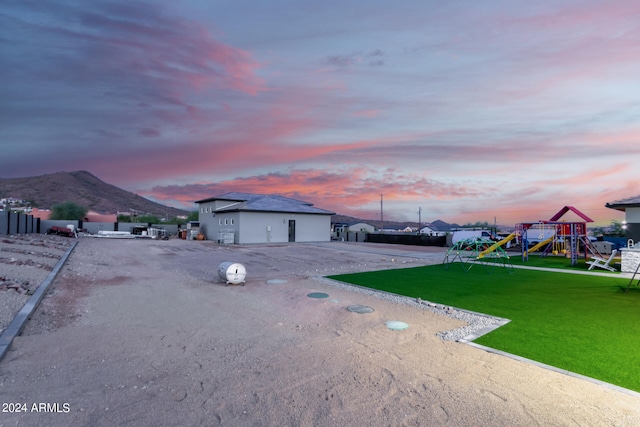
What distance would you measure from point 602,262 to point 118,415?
17.5 metres

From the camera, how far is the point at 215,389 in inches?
143

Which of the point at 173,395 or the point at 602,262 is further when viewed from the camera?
the point at 602,262

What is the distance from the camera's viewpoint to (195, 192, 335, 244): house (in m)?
28.2

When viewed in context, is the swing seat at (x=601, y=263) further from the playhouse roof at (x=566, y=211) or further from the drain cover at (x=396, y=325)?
the drain cover at (x=396, y=325)

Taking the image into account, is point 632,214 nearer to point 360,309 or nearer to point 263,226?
point 360,309

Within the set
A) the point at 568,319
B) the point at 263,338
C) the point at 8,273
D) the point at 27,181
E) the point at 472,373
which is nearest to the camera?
the point at 472,373

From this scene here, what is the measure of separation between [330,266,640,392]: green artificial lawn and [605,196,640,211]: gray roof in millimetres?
8758

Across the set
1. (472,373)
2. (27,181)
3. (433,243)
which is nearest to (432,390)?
(472,373)

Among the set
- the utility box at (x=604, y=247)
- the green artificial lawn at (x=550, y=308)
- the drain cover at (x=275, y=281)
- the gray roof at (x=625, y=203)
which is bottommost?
the drain cover at (x=275, y=281)

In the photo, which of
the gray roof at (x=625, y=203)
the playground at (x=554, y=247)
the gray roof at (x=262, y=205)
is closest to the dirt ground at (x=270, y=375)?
the playground at (x=554, y=247)

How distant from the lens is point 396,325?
6.09 metres

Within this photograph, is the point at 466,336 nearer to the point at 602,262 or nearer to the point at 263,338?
the point at 263,338

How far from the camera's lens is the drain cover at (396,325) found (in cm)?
593

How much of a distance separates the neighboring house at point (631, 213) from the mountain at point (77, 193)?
9411 centimetres
